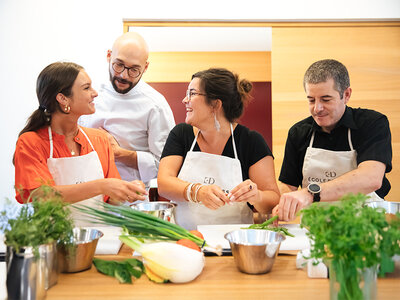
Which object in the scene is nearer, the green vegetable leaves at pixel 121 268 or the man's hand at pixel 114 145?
the green vegetable leaves at pixel 121 268

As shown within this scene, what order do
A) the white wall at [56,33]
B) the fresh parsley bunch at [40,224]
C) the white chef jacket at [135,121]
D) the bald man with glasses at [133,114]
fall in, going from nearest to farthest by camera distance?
the fresh parsley bunch at [40,224], the bald man with glasses at [133,114], the white chef jacket at [135,121], the white wall at [56,33]

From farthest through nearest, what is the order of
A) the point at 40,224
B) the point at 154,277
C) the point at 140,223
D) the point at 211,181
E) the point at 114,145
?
1. the point at 114,145
2. the point at 211,181
3. the point at 140,223
4. the point at 154,277
5. the point at 40,224

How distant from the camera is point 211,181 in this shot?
2090 mm

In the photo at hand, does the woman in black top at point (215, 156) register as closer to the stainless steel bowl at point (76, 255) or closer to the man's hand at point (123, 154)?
the man's hand at point (123, 154)

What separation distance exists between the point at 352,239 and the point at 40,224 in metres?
0.78

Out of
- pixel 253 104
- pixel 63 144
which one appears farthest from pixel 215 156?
pixel 253 104

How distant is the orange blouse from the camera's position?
1.80 m

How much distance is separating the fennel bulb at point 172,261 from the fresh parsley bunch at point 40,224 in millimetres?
243

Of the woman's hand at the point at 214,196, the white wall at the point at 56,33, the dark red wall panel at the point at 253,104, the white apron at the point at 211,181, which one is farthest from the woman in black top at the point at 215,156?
the dark red wall panel at the point at 253,104

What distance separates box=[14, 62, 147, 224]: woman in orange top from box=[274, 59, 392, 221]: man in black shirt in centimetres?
101

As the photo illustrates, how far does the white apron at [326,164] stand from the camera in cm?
207

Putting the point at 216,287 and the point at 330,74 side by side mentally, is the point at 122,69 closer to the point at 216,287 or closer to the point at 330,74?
the point at 330,74

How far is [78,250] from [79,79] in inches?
44.3

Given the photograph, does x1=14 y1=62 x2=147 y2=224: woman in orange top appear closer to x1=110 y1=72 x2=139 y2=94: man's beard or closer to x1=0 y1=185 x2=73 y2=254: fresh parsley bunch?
x1=110 y1=72 x2=139 y2=94: man's beard
